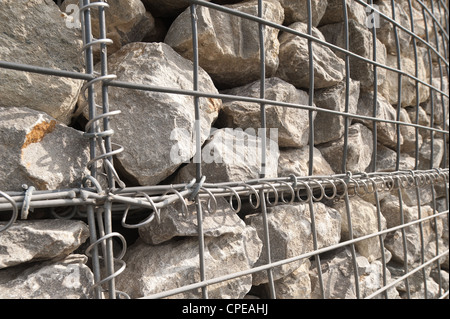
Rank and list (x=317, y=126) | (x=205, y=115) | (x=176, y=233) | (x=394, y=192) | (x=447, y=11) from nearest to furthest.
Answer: (x=176, y=233), (x=205, y=115), (x=317, y=126), (x=394, y=192), (x=447, y=11)

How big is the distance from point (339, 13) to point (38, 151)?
108cm

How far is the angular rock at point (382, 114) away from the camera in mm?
1229

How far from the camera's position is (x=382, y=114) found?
1257 mm

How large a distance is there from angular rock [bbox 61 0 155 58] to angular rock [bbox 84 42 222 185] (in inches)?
1.2

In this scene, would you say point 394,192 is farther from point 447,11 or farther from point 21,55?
point 21,55

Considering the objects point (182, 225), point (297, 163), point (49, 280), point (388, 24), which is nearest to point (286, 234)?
point (297, 163)

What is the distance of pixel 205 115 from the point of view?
2.48 ft

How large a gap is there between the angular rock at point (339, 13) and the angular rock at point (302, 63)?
0.54 feet

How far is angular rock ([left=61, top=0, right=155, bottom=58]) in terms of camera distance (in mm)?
660

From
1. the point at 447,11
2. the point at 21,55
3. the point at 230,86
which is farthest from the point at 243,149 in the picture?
the point at 447,11

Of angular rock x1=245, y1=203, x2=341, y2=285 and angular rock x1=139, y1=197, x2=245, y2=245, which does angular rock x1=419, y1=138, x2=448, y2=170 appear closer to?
angular rock x1=245, y1=203, x2=341, y2=285

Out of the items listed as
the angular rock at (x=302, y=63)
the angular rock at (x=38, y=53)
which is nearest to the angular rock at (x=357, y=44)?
the angular rock at (x=302, y=63)

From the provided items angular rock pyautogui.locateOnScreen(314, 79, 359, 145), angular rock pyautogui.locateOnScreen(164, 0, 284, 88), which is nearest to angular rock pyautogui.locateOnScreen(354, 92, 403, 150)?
angular rock pyautogui.locateOnScreen(314, 79, 359, 145)

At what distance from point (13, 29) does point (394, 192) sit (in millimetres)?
1440
